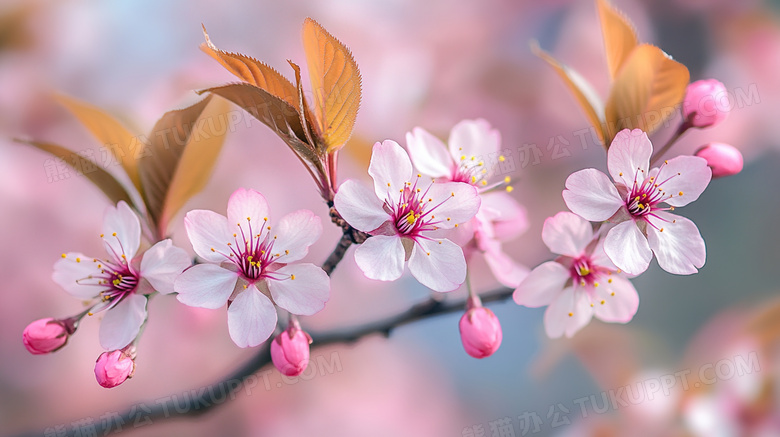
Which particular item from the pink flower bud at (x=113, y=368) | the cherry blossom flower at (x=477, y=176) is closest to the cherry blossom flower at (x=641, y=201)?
the cherry blossom flower at (x=477, y=176)

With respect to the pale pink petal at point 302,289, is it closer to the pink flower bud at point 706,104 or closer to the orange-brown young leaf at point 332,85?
the orange-brown young leaf at point 332,85

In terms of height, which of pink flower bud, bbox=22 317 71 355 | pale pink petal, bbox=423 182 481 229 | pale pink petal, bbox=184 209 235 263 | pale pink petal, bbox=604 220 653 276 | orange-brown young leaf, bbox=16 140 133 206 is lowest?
pale pink petal, bbox=604 220 653 276

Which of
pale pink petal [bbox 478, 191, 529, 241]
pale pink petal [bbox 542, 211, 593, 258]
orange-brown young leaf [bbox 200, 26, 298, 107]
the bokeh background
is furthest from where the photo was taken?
the bokeh background

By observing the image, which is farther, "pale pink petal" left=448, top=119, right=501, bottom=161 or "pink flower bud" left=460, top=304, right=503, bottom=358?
"pale pink petal" left=448, top=119, right=501, bottom=161

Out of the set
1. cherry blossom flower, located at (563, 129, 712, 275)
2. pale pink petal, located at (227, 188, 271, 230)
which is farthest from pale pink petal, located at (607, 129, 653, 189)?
pale pink petal, located at (227, 188, 271, 230)

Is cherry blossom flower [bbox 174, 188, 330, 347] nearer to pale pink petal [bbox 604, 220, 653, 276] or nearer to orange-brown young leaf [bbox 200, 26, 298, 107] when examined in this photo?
orange-brown young leaf [bbox 200, 26, 298, 107]

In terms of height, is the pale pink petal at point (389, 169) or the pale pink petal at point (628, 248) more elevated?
the pale pink petal at point (389, 169)
